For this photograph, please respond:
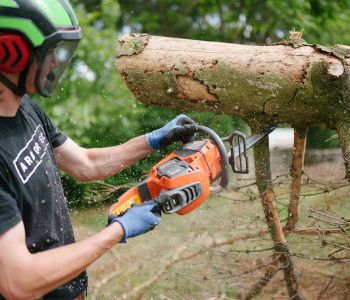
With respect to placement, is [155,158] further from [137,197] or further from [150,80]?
[137,197]

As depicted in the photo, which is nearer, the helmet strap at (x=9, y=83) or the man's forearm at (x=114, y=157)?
the helmet strap at (x=9, y=83)

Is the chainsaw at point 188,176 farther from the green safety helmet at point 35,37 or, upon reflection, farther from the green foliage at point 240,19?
the green foliage at point 240,19

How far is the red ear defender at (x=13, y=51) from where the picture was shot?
1.80 metres

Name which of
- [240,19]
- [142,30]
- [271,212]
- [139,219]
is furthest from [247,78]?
[142,30]

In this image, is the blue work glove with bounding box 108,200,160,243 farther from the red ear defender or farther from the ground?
the ground

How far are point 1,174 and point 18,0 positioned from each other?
25.0 inches

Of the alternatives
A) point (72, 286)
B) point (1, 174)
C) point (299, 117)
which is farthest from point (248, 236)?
point (1, 174)

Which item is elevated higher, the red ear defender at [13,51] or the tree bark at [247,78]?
the red ear defender at [13,51]

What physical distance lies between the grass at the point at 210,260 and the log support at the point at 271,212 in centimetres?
18

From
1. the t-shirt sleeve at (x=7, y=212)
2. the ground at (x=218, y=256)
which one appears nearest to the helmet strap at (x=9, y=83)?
the t-shirt sleeve at (x=7, y=212)

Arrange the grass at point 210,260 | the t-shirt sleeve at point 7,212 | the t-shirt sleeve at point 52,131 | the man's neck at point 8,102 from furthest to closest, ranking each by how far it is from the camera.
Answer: the grass at point 210,260 < the t-shirt sleeve at point 52,131 < the man's neck at point 8,102 < the t-shirt sleeve at point 7,212

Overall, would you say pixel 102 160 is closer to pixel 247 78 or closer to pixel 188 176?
pixel 188 176

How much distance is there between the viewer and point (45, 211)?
207cm

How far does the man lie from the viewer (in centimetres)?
175
